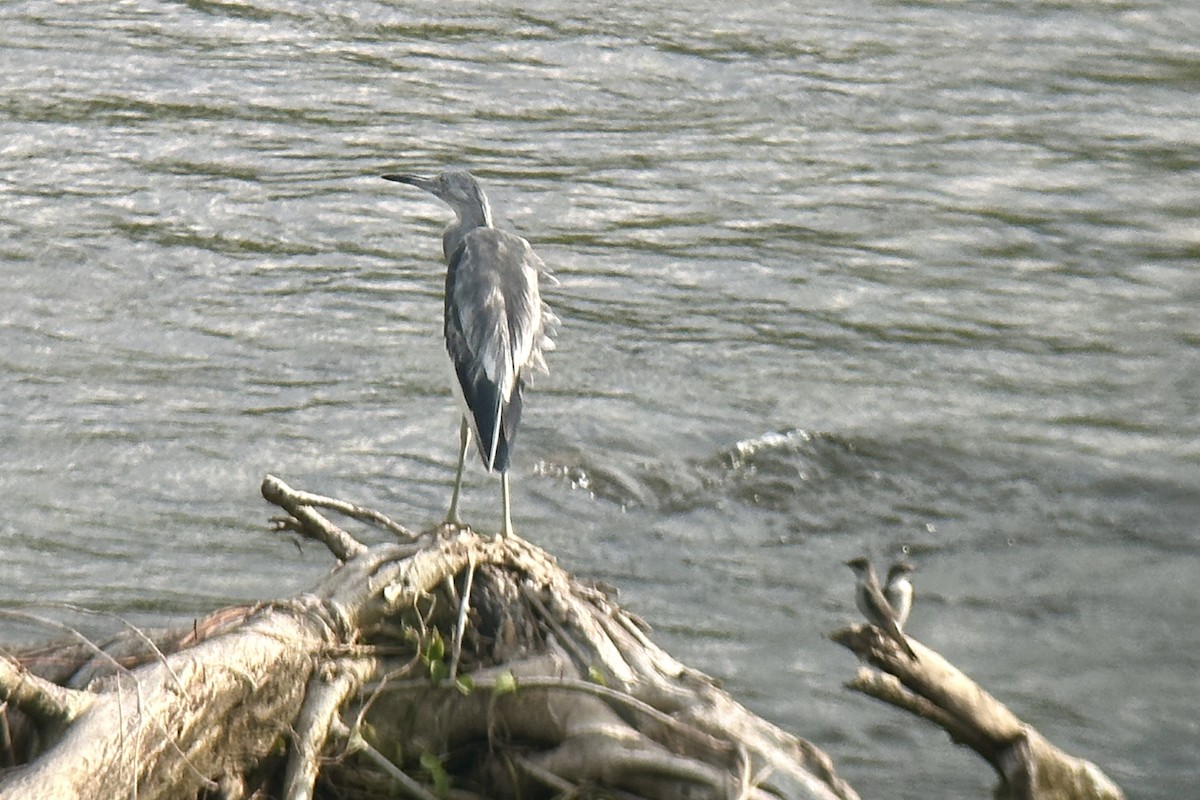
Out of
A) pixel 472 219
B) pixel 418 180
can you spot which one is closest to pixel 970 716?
pixel 472 219

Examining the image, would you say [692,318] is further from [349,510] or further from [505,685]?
[505,685]

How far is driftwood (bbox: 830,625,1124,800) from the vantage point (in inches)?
153

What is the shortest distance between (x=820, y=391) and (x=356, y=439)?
84.7 inches

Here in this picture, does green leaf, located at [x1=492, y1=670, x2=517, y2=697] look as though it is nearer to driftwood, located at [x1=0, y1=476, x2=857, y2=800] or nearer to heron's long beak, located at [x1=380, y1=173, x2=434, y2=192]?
driftwood, located at [x1=0, y1=476, x2=857, y2=800]

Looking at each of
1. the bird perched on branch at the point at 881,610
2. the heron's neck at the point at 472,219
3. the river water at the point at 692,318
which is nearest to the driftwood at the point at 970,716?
the bird perched on branch at the point at 881,610

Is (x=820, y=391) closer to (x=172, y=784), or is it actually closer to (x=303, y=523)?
(x=303, y=523)

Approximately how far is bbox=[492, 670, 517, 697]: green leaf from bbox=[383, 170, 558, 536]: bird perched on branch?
142cm

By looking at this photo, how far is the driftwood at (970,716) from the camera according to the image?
12.7ft

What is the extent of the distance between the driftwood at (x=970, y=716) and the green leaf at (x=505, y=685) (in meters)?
0.69

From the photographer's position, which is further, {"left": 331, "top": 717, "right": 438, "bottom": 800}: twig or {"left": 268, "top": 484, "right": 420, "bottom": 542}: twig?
{"left": 268, "top": 484, "right": 420, "bottom": 542}: twig

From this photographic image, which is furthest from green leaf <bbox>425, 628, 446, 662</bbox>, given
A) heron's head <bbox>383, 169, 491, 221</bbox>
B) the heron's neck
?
heron's head <bbox>383, 169, 491, 221</bbox>

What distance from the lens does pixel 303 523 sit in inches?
186

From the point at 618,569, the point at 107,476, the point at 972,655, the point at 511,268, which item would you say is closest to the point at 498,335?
the point at 511,268

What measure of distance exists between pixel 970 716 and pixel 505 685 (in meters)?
0.98
